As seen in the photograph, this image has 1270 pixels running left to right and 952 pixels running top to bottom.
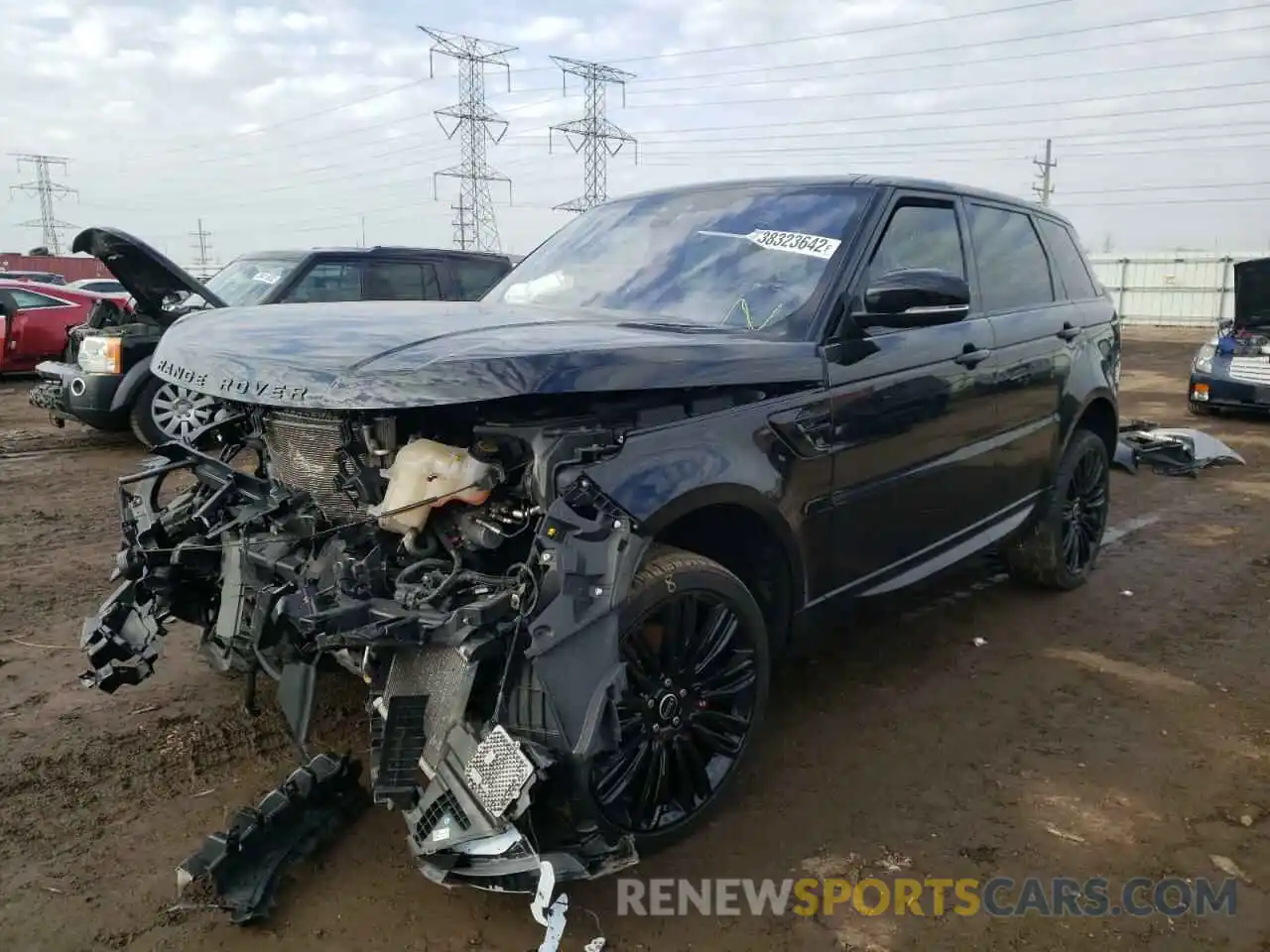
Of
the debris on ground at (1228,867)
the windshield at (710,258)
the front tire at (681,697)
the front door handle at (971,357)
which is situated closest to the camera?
the front tire at (681,697)

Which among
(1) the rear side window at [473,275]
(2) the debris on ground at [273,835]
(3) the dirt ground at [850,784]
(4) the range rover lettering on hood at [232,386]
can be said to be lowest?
(3) the dirt ground at [850,784]

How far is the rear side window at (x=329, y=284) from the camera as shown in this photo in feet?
29.5

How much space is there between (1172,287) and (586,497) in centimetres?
4028

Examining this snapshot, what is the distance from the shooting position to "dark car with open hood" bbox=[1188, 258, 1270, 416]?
11.6 meters

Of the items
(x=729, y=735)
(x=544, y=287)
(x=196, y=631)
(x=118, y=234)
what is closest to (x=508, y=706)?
(x=729, y=735)

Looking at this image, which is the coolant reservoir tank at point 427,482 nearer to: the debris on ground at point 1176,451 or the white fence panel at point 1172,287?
the debris on ground at point 1176,451

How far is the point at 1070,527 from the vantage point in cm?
523

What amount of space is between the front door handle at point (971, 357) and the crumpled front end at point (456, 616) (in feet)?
6.24

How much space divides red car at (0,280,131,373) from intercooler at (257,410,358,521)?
12760mm

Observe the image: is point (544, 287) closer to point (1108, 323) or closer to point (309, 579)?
point (309, 579)

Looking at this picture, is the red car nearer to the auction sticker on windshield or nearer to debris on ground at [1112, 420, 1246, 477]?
the auction sticker on windshield

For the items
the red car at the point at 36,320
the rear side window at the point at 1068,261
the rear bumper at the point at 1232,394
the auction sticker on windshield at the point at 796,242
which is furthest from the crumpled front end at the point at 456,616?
the red car at the point at 36,320

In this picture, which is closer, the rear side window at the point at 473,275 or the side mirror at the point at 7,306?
the rear side window at the point at 473,275

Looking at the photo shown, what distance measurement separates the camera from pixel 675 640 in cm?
280
